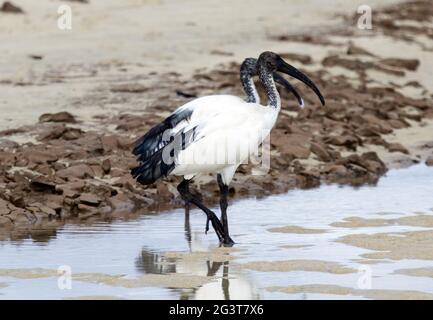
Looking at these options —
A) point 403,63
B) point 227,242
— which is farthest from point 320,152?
point 403,63

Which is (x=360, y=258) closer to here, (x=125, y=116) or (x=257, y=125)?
(x=257, y=125)

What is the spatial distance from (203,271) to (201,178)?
4.16 metres

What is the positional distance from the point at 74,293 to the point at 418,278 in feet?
7.61

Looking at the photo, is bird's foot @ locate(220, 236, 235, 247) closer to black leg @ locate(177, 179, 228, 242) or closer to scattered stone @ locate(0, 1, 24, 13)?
black leg @ locate(177, 179, 228, 242)

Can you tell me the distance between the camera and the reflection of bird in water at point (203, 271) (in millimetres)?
8180

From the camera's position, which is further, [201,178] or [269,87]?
[201,178]

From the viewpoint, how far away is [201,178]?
1315cm

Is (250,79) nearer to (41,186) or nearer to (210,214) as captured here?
(210,214)

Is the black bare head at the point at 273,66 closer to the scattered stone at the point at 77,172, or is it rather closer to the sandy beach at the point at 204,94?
the sandy beach at the point at 204,94

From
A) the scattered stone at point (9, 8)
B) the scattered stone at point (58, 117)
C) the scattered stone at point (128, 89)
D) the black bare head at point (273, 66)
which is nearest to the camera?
the black bare head at point (273, 66)

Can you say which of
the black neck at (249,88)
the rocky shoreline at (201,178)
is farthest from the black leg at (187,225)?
the black neck at (249,88)

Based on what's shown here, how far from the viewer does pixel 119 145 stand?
541 inches

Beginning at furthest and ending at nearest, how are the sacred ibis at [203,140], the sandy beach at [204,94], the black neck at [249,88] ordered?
the black neck at [249,88] < the sacred ibis at [203,140] < the sandy beach at [204,94]

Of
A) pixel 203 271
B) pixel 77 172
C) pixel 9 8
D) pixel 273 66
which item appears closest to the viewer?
pixel 203 271
